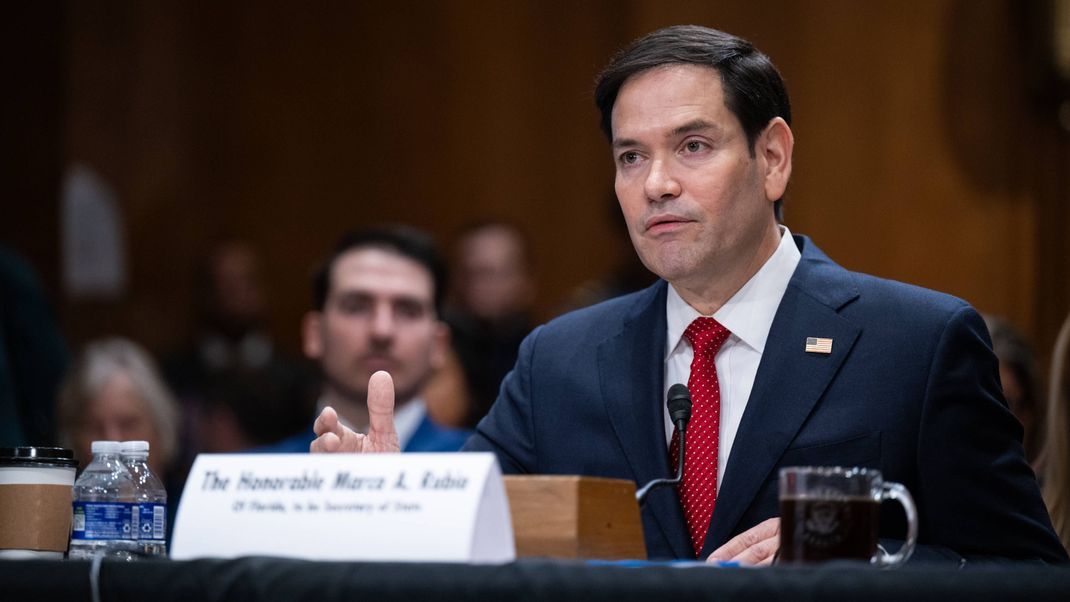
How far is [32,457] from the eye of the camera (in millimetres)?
1971

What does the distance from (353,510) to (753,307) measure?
1.09 m

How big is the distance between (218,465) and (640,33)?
510 centimetres

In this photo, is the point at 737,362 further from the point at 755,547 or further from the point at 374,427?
the point at 374,427

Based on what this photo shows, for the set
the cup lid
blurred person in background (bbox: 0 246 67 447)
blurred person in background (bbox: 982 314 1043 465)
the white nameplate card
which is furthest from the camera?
blurred person in background (bbox: 0 246 67 447)

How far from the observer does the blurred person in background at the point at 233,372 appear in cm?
555

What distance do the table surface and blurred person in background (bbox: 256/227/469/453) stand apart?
239 centimetres

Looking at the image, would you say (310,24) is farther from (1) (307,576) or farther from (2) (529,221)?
(1) (307,576)

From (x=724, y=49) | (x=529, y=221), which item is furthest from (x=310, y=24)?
(x=724, y=49)

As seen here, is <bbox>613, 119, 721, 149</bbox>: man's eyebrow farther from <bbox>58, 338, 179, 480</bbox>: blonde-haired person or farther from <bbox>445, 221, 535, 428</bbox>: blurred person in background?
<bbox>445, 221, 535, 428</bbox>: blurred person in background

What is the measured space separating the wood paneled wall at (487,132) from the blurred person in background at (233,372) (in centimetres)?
73

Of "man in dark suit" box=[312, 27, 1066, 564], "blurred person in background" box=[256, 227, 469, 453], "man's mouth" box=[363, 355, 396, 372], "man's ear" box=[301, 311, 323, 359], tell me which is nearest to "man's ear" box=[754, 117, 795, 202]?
"man in dark suit" box=[312, 27, 1066, 564]

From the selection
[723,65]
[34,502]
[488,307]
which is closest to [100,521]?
[34,502]

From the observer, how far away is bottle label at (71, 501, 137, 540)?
1.86 metres

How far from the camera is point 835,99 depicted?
6125 millimetres
